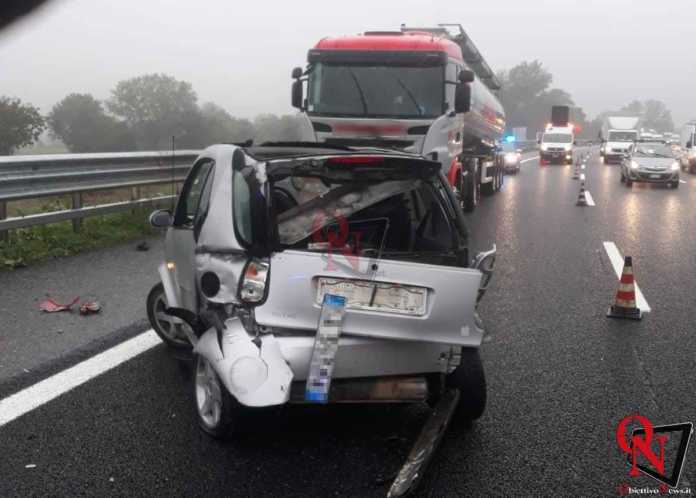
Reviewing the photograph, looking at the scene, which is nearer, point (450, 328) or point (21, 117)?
point (450, 328)

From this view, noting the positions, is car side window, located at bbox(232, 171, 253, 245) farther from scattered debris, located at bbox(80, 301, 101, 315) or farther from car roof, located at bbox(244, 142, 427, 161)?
scattered debris, located at bbox(80, 301, 101, 315)

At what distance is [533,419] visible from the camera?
4348 millimetres

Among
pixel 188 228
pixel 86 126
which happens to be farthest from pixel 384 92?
pixel 86 126

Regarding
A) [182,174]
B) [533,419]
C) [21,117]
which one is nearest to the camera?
[533,419]

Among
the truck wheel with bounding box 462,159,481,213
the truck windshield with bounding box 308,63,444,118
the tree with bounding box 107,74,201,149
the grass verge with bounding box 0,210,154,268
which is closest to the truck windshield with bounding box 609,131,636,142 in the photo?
the tree with bounding box 107,74,201,149

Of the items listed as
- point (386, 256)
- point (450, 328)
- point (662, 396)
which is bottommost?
point (662, 396)

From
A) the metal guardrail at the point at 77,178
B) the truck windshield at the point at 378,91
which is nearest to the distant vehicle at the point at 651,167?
the truck windshield at the point at 378,91

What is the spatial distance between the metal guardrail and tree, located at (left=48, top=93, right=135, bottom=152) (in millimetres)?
35557

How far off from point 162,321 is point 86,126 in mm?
46414

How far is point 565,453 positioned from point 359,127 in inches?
388

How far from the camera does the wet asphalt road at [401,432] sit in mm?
3488

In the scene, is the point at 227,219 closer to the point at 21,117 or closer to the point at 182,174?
the point at 182,174

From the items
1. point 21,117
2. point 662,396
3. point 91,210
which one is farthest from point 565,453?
point 21,117

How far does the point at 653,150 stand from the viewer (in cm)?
2683
